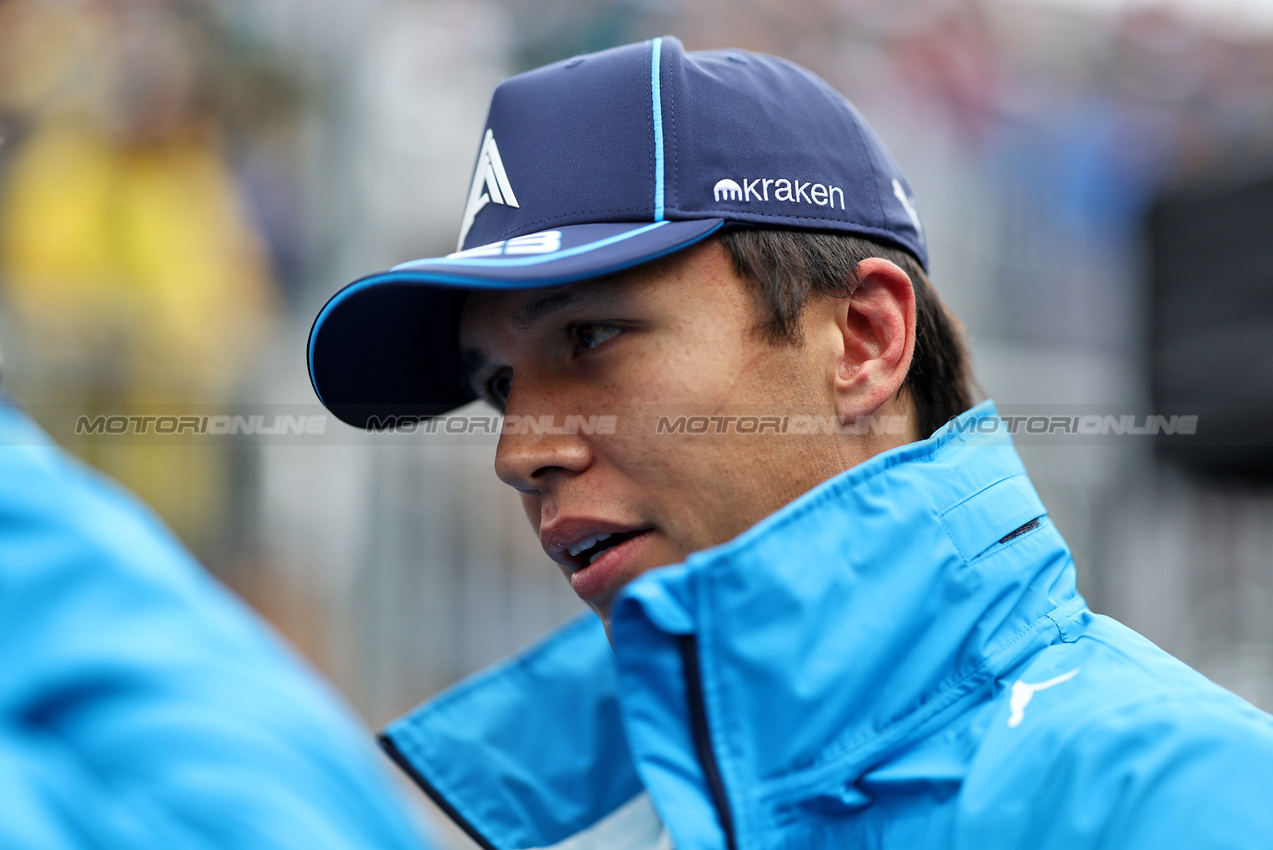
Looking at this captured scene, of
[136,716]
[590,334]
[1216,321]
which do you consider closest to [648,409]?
[590,334]

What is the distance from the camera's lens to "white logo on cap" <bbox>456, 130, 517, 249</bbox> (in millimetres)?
1521

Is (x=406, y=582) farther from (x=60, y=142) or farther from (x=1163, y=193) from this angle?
(x=1163, y=193)

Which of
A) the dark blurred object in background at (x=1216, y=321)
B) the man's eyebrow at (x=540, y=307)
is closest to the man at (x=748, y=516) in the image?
the man's eyebrow at (x=540, y=307)

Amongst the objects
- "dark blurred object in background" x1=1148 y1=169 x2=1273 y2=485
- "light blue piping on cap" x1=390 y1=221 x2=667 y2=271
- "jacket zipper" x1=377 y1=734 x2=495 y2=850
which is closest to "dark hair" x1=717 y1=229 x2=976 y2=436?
"light blue piping on cap" x1=390 y1=221 x2=667 y2=271

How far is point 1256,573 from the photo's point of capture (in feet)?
16.8

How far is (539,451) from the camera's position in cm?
141

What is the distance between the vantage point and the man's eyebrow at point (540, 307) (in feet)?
4.58

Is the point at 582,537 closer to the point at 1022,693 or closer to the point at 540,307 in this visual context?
the point at 540,307

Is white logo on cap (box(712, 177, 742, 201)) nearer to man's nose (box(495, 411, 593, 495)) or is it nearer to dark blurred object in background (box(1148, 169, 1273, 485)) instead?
man's nose (box(495, 411, 593, 495))

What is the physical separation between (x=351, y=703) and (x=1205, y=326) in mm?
3773

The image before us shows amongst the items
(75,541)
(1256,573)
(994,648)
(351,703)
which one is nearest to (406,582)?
(351,703)

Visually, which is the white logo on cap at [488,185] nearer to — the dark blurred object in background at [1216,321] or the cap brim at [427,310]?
the cap brim at [427,310]

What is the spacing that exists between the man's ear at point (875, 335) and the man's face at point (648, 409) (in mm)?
86

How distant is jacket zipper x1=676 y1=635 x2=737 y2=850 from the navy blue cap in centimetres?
43
